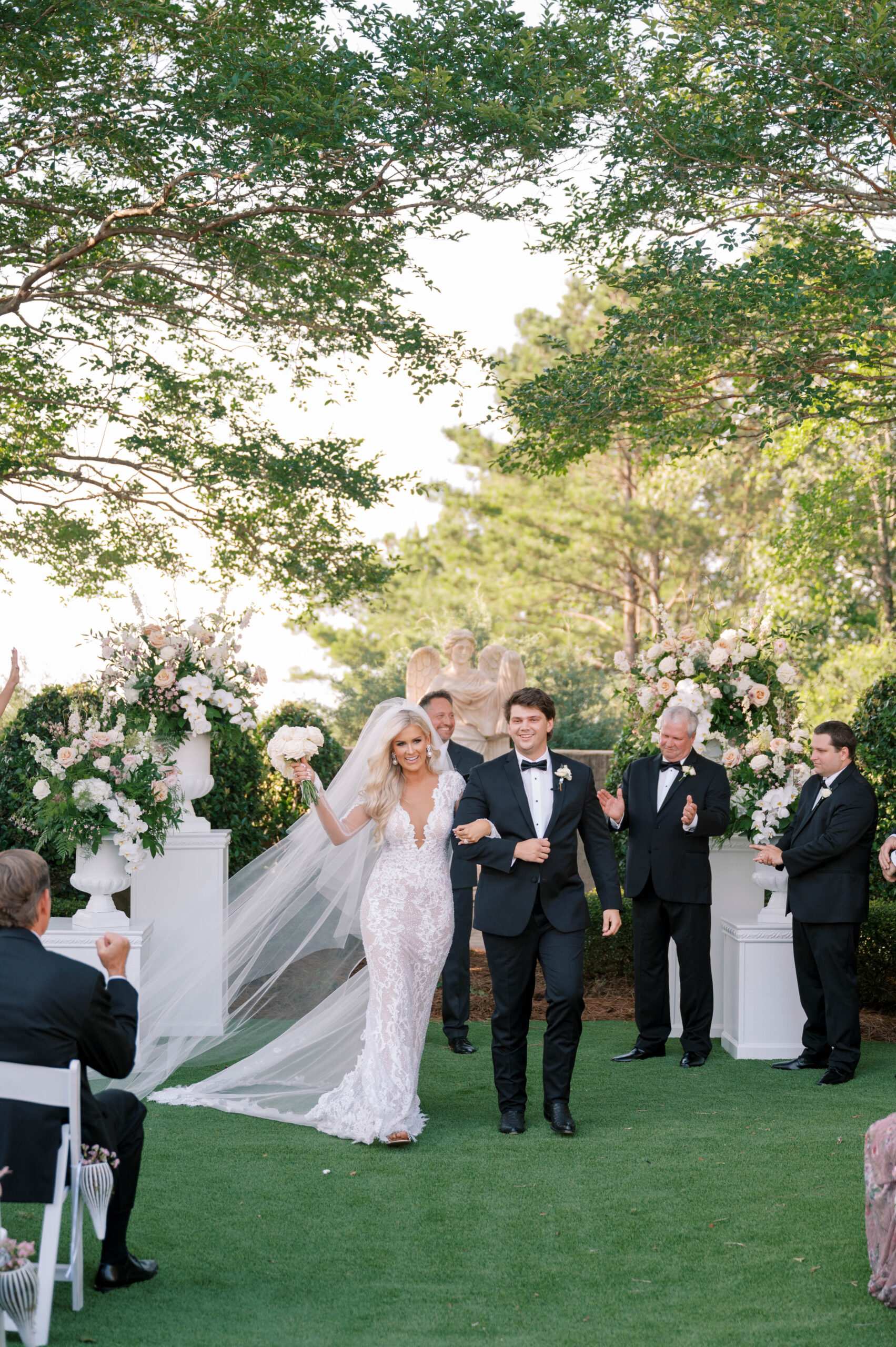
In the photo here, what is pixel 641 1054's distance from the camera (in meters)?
7.23

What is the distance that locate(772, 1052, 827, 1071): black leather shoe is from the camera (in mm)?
6883

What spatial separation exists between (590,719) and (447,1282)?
45.4 feet

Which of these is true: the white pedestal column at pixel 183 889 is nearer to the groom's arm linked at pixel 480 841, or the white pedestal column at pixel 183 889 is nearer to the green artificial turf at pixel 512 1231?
the green artificial turf at pixel 512 1231

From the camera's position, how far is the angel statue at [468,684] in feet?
40.3

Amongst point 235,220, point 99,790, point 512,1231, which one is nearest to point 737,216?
point 235,220

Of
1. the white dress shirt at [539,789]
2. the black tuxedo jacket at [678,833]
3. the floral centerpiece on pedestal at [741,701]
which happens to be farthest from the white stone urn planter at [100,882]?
the floral centerpiece on pedestal at [741,701]

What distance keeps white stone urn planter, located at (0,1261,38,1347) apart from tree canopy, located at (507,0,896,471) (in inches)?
296

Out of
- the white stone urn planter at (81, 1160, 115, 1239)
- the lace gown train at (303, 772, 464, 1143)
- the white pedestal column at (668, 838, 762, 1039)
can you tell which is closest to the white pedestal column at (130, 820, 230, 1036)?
the lace gown train at (303, 772, 464, 1143)

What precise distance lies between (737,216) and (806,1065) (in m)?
6.55

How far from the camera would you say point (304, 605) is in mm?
13219

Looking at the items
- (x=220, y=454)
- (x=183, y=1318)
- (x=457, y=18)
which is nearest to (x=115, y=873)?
(x=183, y=1318)

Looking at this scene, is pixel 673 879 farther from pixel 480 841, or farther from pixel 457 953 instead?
pixel 480 841

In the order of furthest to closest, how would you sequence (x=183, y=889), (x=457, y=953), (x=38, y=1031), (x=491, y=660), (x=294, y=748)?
(x=491, y=660)
(x=183, y=889)
(x=457, y=953)
(x=294, y=748)
(x=38, y=1031)

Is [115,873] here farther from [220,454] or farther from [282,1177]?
[220,454]
